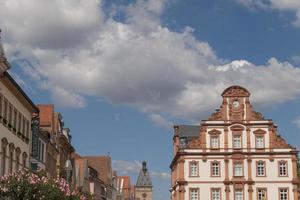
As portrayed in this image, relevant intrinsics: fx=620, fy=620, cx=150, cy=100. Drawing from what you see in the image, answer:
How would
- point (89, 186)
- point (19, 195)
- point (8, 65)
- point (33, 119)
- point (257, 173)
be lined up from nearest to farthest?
1. point (19, 195)
2. point (8, 65)
3. point (33, 119)
4. point (257, 173)
5. point (89, 186)

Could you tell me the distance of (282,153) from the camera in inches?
3526

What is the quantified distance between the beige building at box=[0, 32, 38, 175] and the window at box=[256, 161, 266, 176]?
46.4m

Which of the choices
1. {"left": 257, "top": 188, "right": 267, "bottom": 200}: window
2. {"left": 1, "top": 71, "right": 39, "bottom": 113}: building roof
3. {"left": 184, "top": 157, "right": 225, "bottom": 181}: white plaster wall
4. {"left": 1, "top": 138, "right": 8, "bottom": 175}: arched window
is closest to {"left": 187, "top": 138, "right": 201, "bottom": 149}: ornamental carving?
{"left": 184, "top": 157, "right": 225, "bottom": 181}: white plaster wall

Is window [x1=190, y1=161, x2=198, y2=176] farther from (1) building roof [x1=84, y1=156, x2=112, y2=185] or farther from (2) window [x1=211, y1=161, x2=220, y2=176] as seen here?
(1) building roof [x1=84, y1=156, x2=112, y2=185]

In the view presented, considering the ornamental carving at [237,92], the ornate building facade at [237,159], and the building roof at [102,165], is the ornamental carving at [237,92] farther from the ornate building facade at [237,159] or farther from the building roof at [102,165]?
the building roof at [102,165]

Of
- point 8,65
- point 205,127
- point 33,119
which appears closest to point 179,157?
point 205,127

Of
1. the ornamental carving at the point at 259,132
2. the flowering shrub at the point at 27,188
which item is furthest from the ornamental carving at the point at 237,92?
the flowering shrub at the point at 27,188

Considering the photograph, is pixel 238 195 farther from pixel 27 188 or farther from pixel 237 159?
pixel 27 188

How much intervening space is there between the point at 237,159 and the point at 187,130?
19422 millimetres

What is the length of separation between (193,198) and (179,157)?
6.59 metres

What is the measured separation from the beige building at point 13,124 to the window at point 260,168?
152 ft

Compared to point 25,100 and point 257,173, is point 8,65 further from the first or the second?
point 257,173

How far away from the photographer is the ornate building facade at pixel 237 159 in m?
88.7

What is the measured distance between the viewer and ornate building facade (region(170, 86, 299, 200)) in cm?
8869
